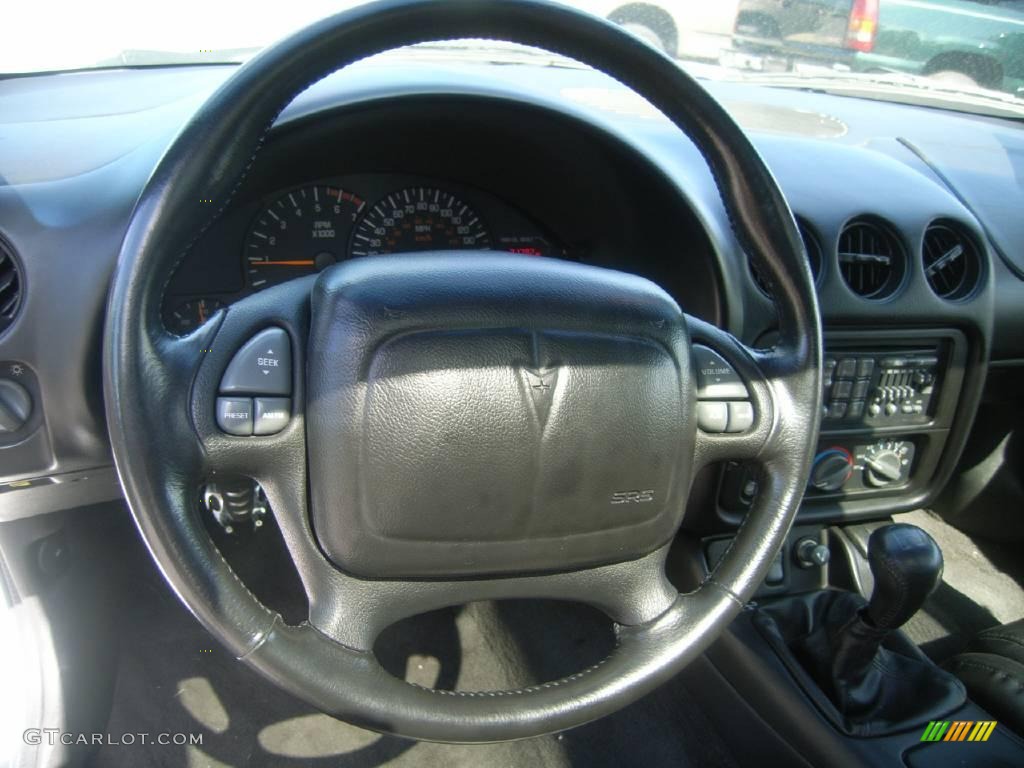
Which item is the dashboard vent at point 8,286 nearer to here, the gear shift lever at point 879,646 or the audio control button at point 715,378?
the audio control button at point 715,378

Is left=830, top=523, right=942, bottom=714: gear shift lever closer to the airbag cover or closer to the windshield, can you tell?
the airbag cover

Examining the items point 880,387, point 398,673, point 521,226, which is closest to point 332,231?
point 521,226

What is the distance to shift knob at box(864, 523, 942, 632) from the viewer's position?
1466 millimetres

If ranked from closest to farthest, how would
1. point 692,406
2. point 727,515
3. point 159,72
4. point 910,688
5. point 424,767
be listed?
point 692,406 < point 910,688 < point 727,515 < point 424,767 < point 159,72

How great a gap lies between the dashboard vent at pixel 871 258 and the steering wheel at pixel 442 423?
69 cm

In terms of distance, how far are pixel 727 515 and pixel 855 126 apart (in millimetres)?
1222

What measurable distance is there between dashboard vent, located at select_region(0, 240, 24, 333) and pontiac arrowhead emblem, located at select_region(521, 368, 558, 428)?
29.5 inches

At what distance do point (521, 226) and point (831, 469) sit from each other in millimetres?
821

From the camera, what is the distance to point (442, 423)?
3.42ft

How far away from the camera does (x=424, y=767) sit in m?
1.92

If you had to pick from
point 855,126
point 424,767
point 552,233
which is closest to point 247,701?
point 424,767

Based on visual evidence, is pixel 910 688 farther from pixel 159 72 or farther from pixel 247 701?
pixel 159 72

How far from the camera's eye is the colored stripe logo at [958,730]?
5.26 ft

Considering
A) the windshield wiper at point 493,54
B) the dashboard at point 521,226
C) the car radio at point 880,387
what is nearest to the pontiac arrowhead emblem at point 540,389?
the dashboard at point 521,226
